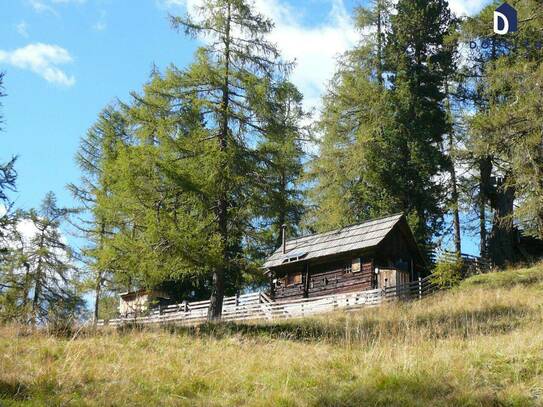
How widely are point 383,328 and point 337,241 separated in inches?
706

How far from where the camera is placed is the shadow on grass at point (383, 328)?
11.7m

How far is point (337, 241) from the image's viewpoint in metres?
30.0

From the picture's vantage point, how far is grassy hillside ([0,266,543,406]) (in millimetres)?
7629

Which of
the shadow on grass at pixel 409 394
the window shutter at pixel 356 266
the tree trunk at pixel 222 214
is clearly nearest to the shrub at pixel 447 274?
the window shutter at pixel 356 266

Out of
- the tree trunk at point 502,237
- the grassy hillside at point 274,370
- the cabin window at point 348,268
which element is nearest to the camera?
the grassy hillside at point 274,370

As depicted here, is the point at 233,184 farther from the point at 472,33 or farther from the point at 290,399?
the point at 472,33

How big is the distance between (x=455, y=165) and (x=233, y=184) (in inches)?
764

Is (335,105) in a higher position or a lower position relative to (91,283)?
higher

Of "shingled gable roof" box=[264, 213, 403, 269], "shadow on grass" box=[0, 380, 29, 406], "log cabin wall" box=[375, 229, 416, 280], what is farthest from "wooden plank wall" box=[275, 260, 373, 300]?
"shadow on grass" box=[0, 380, 29, 406]

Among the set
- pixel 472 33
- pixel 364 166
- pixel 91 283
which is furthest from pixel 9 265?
pixel 472 33

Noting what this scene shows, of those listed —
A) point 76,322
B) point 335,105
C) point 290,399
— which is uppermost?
point 335,105

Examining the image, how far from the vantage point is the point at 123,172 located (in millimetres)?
16859

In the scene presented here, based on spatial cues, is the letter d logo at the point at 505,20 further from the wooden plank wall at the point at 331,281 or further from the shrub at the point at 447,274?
the wooden plank wall at the point at 331,281

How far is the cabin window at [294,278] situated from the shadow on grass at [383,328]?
13972 mm
